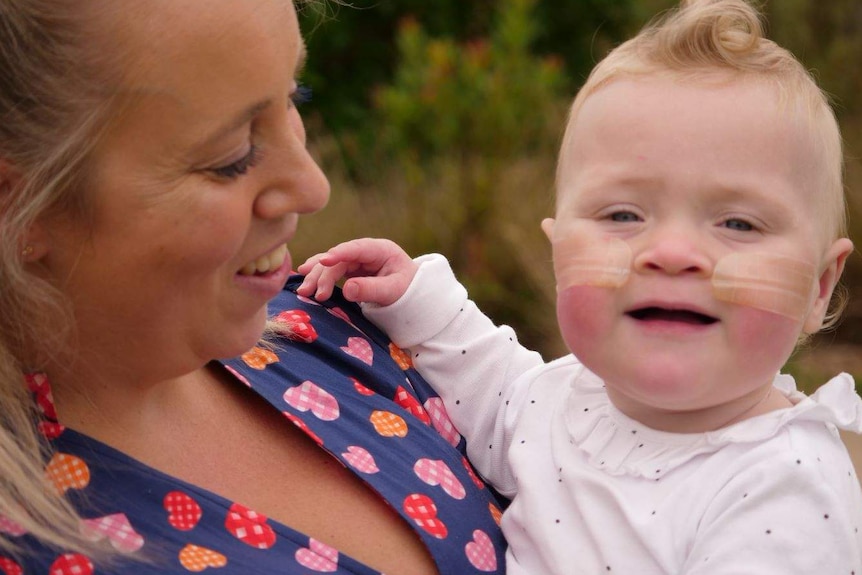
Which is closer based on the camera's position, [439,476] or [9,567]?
[9,567]

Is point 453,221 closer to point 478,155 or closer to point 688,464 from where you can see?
point 478,155

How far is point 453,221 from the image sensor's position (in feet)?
18.5

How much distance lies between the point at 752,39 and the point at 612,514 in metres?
0.76

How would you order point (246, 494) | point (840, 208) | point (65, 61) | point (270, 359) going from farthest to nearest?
point (270, 359), point (840, 208), point (246, 494), point (65, 61)

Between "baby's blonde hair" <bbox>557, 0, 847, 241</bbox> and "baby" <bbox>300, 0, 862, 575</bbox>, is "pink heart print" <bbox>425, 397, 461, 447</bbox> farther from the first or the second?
"baby's blonde hair" <bbox>557, 0, 847, 241</bbox>

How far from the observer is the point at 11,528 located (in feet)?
5.03

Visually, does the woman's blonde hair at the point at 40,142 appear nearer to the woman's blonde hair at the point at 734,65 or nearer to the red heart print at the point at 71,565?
the red heart print at the point at 71,565

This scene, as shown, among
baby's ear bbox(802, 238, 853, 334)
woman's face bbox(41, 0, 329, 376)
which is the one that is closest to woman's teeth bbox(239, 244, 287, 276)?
woman's face bbox(41, 0, 329, 376)

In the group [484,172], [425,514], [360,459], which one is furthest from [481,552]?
[484,172]

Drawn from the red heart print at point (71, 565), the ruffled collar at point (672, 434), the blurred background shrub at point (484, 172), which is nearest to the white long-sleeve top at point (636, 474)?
the ruffled collar at point (672, 434)

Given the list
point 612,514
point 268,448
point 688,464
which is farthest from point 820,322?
point 268,448

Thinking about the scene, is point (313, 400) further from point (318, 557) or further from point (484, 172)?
point (484, 172)

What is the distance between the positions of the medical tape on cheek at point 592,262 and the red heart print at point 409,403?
1.24 feet

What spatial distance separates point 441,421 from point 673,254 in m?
0.64
